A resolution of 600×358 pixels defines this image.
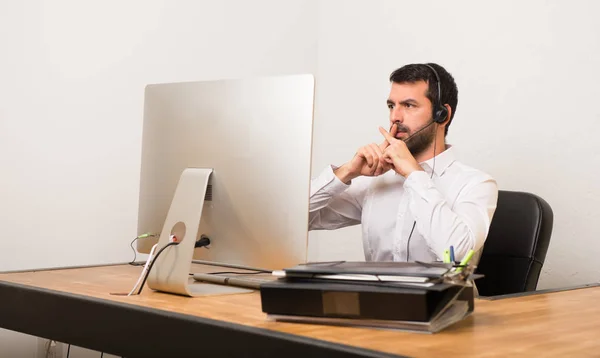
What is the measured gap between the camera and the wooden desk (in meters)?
1.09

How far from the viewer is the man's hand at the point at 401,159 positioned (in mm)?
2043

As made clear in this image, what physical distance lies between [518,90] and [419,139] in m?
0.71

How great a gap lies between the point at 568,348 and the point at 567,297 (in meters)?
0.65

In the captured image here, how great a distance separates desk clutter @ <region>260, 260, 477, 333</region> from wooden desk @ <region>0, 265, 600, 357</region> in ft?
0.07

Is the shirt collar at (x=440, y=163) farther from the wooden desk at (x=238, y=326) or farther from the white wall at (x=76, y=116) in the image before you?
the white wall at (x=76, y=116)

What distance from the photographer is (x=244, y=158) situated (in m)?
1.60

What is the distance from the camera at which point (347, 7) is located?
352 cm

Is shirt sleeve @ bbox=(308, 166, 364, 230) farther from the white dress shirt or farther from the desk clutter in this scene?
the desk clutter

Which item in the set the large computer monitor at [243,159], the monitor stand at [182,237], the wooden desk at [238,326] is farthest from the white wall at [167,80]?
the monitor stand at [182,237]

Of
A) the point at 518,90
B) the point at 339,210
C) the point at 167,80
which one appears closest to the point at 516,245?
the point at 339,210

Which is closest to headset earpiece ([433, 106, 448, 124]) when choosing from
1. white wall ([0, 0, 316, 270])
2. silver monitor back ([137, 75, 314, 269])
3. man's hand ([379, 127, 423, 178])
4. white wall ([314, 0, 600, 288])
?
man's hand ([379, 127, 423, 178])

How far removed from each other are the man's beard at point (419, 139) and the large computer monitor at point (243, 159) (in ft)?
2.60

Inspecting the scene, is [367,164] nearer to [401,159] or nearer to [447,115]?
[401,159]

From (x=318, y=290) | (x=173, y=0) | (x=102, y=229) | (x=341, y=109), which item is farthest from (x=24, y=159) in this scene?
(x=318, y=290)
